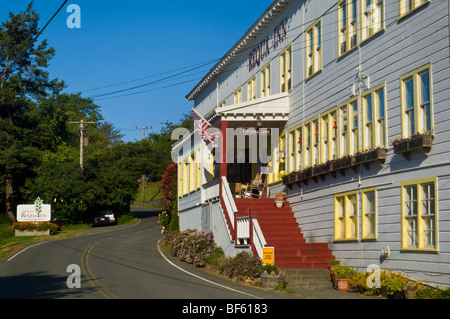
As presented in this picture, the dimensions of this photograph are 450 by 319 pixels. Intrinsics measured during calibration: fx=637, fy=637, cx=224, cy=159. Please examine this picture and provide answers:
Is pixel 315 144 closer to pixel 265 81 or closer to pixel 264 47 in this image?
pixel 265 81

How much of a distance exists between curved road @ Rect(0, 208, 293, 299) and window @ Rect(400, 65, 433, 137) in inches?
232

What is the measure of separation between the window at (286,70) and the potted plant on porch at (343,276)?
9725mm

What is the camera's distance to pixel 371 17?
19688 millimetres

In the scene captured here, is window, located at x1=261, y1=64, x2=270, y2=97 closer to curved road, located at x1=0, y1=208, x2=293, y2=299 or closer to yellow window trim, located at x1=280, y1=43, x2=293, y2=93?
yellow window trim, located at x1=280, y1=43, x2=293, y2=93

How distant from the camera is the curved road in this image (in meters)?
16.9

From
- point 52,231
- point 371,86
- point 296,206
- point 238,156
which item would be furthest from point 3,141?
point 371,86

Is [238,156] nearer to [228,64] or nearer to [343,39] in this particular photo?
[228,64]

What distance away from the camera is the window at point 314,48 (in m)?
23.8

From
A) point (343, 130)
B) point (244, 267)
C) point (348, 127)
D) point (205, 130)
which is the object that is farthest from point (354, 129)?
point (205, 130)

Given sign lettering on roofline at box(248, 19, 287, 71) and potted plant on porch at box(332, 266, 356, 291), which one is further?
sign lettering on roofline at box(248, 19, 287, 71)

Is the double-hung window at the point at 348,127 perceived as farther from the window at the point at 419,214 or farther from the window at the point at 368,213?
the window at the point at 419,214

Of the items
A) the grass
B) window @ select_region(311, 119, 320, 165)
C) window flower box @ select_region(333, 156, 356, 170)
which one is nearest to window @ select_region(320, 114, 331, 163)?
window @ select_region(311, 119, 320, 165)

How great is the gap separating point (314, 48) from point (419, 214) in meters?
9.76

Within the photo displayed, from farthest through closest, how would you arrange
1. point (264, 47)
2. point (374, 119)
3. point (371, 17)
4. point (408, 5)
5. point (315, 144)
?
point (264, 47) → point (315, 144) → point (371, 17) → point (374, 119) → point (408, 5)
